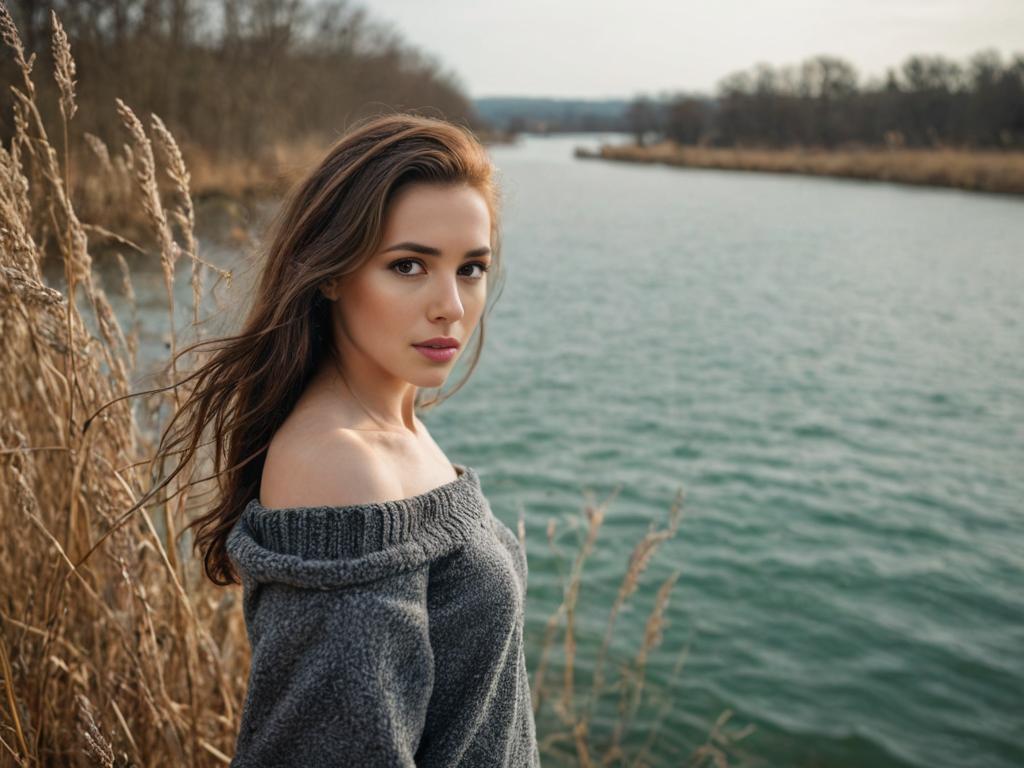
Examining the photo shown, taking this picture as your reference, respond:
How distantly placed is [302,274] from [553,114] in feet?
374

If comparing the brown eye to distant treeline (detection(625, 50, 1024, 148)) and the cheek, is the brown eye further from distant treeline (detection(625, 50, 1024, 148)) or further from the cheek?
distant treeline (detection(625, 50, 1024, 148))

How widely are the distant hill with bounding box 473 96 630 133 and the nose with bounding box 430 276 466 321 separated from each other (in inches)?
3444

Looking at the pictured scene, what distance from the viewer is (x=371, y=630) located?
3.30 ft

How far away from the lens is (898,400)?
8117 mm

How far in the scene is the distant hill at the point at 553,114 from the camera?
9266 centimetres

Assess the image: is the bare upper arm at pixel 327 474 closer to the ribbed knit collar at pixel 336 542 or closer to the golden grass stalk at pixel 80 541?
the ribbed knit collar at pixel 336 542

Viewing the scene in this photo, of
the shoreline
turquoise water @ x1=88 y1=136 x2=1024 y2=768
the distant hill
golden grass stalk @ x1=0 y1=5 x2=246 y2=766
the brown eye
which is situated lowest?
turquoise water @ x1=88 y1=136 x2=1024 y2=768

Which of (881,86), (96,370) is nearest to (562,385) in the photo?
(96,370)

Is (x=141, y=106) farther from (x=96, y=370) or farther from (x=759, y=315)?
(x=96, y=370)

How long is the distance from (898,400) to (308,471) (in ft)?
26.8

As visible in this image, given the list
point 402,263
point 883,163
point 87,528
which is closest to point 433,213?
point 402,263

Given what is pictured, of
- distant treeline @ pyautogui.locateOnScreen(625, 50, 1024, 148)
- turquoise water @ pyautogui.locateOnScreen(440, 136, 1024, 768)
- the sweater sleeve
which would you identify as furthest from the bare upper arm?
distant treeline @ pyautogui.locateOnScreen(625, 50, 1024, 148)

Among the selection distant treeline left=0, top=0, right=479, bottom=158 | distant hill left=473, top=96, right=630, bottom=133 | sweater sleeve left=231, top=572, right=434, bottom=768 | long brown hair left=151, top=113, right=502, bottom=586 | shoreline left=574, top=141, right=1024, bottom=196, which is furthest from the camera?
distant hill left=473, top=96, right=630, bottom=133

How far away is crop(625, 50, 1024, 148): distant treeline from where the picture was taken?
126 feet
